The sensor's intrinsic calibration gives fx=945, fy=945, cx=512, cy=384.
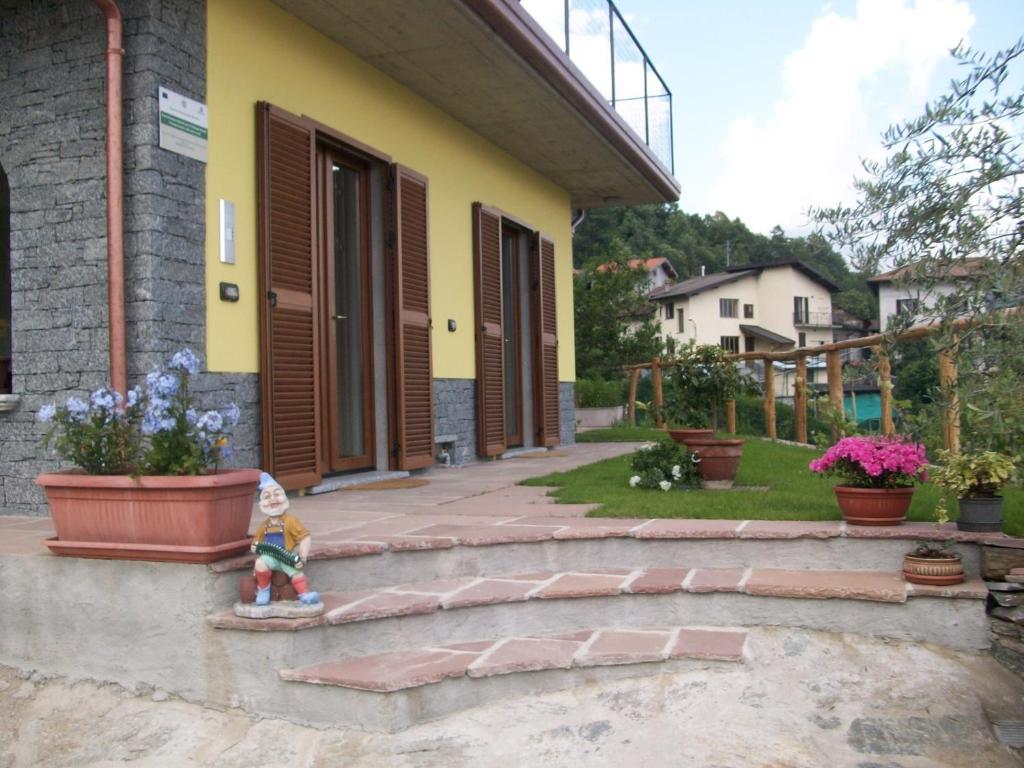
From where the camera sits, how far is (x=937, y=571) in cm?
358

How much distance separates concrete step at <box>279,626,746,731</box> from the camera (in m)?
3.12

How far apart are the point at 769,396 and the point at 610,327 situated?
8254mm

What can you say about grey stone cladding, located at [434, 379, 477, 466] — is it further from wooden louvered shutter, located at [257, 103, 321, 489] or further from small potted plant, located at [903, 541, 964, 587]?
small potted plant, located at [903, 541, 964, 587]

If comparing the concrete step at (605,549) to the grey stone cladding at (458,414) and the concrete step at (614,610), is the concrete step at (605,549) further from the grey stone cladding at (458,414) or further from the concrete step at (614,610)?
the grey stone cladding at (458,414)

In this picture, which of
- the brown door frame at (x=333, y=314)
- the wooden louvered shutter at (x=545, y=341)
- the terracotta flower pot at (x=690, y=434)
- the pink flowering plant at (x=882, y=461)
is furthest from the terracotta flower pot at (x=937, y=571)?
the wooden louvered shutter at (x=545, y=341)

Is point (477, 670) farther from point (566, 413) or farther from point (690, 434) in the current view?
point (566, 413)

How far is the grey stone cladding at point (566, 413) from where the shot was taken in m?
10.2

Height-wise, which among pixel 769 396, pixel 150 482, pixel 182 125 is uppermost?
pixel 182 125

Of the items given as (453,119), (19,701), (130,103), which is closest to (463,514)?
(19,701)

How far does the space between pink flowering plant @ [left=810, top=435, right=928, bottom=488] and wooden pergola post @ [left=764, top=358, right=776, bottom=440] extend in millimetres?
5385

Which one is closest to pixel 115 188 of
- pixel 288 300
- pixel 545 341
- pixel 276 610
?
pixel 288 300

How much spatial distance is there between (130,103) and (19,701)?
108 inches

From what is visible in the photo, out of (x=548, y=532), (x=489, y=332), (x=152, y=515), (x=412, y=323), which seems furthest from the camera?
(x=489, y=332)

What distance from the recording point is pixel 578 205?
10.9 meters
